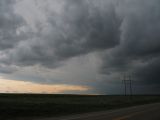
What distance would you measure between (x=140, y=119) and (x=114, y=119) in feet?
5.58

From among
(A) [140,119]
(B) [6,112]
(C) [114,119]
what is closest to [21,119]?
(B) [6,112]

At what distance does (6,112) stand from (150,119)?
42.2 ft

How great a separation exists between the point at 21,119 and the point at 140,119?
885cm

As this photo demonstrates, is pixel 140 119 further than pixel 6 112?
No

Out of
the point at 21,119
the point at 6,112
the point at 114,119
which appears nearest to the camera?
the point at 114,119

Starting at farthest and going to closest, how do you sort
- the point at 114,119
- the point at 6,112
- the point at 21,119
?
the point at 6,112 < the point at 21,119 < the point at 114,119

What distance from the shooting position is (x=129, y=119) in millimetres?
18156

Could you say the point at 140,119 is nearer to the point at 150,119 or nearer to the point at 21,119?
the point at 150,119

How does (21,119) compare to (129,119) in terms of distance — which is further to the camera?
(21,119)

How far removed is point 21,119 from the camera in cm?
2169

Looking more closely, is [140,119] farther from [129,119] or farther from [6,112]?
[6,112]

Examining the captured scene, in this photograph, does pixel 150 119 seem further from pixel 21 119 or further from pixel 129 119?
pixel 21 119

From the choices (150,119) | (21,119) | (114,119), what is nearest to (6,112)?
(21,119)

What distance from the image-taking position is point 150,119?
1845 centimetres
